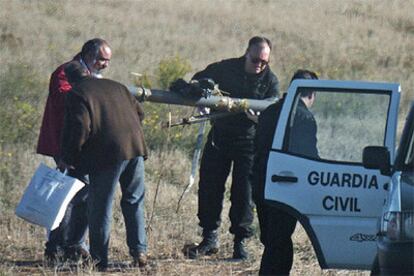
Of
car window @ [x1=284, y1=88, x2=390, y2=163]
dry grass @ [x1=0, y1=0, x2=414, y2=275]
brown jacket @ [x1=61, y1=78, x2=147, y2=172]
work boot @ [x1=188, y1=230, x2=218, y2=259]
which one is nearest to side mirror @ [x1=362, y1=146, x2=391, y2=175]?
car window @ [x1=284, y1=88, x2=390, y2=163]

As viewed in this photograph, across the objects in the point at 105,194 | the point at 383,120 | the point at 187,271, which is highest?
the point at 383,120

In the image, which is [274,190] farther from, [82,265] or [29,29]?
[29,29]

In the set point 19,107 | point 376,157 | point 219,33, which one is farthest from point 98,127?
point 219,33

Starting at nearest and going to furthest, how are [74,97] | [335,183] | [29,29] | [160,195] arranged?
[335,183] < [74,97] < [160,195] < [29,29]

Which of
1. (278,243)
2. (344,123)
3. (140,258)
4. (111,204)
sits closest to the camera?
(278,243)

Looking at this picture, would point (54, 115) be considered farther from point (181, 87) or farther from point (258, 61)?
point (258, 61)

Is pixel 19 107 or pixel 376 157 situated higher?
pixel 376 157

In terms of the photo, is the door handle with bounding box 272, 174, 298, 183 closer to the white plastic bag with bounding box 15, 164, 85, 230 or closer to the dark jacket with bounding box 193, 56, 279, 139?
the white plastic bag with bounding box 15, 164, 85, 230

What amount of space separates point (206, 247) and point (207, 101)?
1146 millimetres

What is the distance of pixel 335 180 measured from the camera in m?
7.30

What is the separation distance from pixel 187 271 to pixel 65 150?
128 centimetres

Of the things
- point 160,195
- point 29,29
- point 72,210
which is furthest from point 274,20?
point 72,210

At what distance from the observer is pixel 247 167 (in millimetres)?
9195

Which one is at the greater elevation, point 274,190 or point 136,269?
point 274,190
